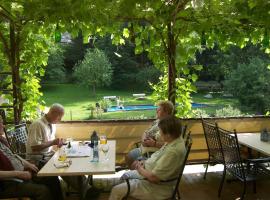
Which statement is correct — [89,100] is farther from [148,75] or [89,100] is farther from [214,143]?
[214,143]

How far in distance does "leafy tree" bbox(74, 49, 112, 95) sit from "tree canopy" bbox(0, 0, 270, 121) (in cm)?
→ 1262

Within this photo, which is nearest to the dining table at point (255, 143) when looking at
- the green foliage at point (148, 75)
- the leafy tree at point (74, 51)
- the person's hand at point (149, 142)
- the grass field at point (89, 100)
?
the person's hand at point (149, 142)

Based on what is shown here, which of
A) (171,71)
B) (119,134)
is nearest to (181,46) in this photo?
(171,71)

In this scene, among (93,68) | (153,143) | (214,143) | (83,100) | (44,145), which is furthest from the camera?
(83,100)

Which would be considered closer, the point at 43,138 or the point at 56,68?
the point at 43,138

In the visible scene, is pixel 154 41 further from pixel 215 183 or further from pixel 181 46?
pixel 215 183

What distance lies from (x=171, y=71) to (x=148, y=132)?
104 centimetres

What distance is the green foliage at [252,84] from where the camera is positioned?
1584cm

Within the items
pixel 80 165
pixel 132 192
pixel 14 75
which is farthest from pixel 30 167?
pixel 14 75

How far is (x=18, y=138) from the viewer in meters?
4.00

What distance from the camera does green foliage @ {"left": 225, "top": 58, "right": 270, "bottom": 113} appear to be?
15.8 metres

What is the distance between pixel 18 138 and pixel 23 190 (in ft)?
3.71

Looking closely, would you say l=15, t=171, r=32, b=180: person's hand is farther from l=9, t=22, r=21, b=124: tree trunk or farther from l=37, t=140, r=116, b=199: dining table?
l=9, t=22, r=21, b=124: tree trunk

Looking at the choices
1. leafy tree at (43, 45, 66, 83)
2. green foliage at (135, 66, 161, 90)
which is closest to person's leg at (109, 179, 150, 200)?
green foliage at (135, 66, 161, 90)
